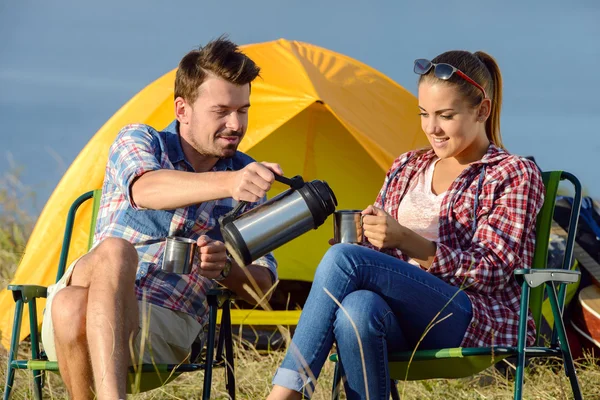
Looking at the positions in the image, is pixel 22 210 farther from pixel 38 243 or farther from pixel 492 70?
pixel 492 70

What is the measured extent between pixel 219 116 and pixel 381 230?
78cm

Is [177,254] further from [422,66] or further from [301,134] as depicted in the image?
[301,134]

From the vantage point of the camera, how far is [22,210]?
7.13m

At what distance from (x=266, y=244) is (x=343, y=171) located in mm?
2295

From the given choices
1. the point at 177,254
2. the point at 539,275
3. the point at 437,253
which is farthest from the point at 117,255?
the point at 539,275

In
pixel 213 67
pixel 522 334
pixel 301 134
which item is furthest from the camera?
pixel 301 134

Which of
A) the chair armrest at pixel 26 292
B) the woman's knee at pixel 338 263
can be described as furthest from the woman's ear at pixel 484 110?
the chair armrest at pixel 26 292

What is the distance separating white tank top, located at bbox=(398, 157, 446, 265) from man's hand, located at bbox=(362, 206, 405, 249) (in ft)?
0.89

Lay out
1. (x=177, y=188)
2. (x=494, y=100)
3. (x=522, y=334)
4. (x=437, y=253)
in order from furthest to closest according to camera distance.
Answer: (x=494, y=100)
(x=177, y=188)
(x=437, y=253)
(x=522, y=334)

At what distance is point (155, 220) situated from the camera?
9.65 feet

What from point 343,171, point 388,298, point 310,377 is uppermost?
point 343,171

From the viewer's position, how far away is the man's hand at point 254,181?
242 centimetres

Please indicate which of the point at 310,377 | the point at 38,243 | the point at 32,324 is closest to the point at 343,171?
the point at 38,243

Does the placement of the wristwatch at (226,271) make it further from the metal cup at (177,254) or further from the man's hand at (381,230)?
the man's hand at (381,230)
